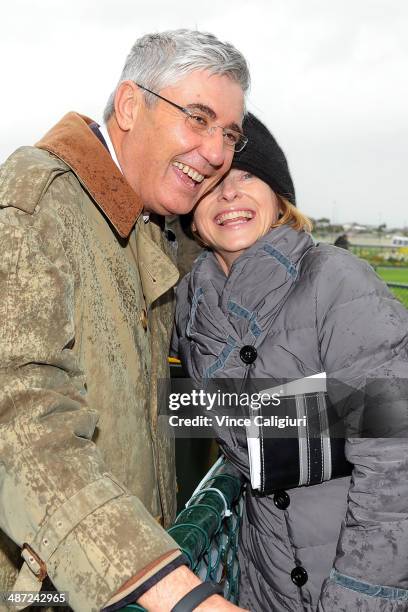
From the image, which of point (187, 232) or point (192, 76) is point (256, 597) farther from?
point (192, 76)

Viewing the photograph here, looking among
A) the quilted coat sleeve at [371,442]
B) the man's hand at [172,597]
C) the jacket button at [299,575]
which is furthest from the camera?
the jacket button at [299,575]

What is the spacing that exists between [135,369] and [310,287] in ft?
2.33

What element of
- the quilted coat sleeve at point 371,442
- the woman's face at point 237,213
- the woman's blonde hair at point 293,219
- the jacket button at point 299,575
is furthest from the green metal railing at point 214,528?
the woman's blonde hair at point 293,219

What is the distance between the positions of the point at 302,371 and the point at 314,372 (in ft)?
0.15

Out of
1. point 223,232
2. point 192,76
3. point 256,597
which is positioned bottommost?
point 256,597

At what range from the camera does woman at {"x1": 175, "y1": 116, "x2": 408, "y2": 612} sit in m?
2.02

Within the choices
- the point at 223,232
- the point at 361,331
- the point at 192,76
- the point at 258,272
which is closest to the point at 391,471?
the point at 361,331

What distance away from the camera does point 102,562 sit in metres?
1.40

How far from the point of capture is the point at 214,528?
2.02 meters

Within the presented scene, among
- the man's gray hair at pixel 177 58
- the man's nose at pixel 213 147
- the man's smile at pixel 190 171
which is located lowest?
the man's smile at pixel 190 171

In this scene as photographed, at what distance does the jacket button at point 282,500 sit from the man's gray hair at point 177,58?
1.58m

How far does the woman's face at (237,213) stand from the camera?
2746mm

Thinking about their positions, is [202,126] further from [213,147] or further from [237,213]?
[237,213]

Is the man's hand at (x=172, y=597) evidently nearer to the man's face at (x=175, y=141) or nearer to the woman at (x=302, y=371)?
the woman at (x=302, y=371)
